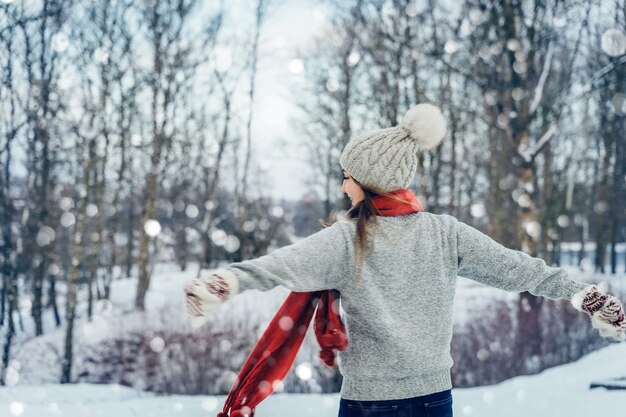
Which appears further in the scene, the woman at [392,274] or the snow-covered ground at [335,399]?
the snow-covered ground at [335,399]

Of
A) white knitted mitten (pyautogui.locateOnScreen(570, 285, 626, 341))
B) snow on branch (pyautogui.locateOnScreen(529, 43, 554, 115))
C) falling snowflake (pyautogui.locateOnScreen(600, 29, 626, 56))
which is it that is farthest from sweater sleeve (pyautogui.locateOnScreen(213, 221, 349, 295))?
falling snowflake (pyautogui.locateOnScreen(600, 29, 626, 56))

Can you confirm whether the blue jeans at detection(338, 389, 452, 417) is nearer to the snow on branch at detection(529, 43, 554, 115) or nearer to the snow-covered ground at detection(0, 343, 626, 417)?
the snow-covered ground at detection(0, 343, 626, 417)

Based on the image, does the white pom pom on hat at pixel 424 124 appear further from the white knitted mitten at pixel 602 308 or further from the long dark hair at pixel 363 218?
the white knitted mitten at pixel 602 308

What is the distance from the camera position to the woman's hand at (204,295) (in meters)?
1.52

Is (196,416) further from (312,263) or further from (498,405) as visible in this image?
(312,263)

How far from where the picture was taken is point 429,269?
1800 mm

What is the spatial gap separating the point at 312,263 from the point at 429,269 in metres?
0.39

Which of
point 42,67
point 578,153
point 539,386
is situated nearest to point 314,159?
point 42,67

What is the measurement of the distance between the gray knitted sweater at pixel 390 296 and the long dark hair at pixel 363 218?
0.07 feet

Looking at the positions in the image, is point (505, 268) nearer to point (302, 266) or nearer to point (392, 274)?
point (392, 274)

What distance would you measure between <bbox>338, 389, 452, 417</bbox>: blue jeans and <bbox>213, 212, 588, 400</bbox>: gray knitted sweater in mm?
20

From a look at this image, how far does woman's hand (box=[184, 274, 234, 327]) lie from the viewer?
4.99 ft

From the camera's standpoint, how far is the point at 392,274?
176cm

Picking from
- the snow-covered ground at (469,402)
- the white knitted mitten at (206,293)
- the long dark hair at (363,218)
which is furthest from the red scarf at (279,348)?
the snow-covered ground at (469,402)
